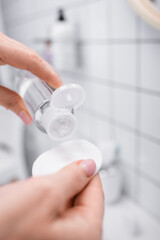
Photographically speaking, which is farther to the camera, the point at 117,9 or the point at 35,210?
the point at 117,9

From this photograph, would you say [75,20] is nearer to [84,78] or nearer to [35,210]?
[84,78]

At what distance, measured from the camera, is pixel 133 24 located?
0.63m

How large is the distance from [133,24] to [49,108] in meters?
0.41

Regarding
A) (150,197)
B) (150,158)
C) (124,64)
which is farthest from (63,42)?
(150,197)

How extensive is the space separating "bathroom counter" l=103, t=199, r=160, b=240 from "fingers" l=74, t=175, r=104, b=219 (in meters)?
0.39

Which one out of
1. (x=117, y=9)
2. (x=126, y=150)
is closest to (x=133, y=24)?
(x=117, y=9)

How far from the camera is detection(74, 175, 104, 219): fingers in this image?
0.94ft

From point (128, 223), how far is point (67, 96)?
53cm

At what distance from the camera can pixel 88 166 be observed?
12.4 inches

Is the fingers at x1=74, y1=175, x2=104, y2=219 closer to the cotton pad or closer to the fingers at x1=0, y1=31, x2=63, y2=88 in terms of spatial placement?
the cotton pad

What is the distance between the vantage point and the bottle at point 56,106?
0.31 meters

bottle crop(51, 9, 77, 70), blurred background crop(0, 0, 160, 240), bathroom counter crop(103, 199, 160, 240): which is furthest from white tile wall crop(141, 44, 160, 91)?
bathroom counter crop(103, 199, 160, 240)

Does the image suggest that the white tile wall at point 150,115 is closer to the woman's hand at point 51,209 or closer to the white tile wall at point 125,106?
the white tile wall at point 125,106

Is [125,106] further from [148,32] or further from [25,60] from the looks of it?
A: [25,60]
